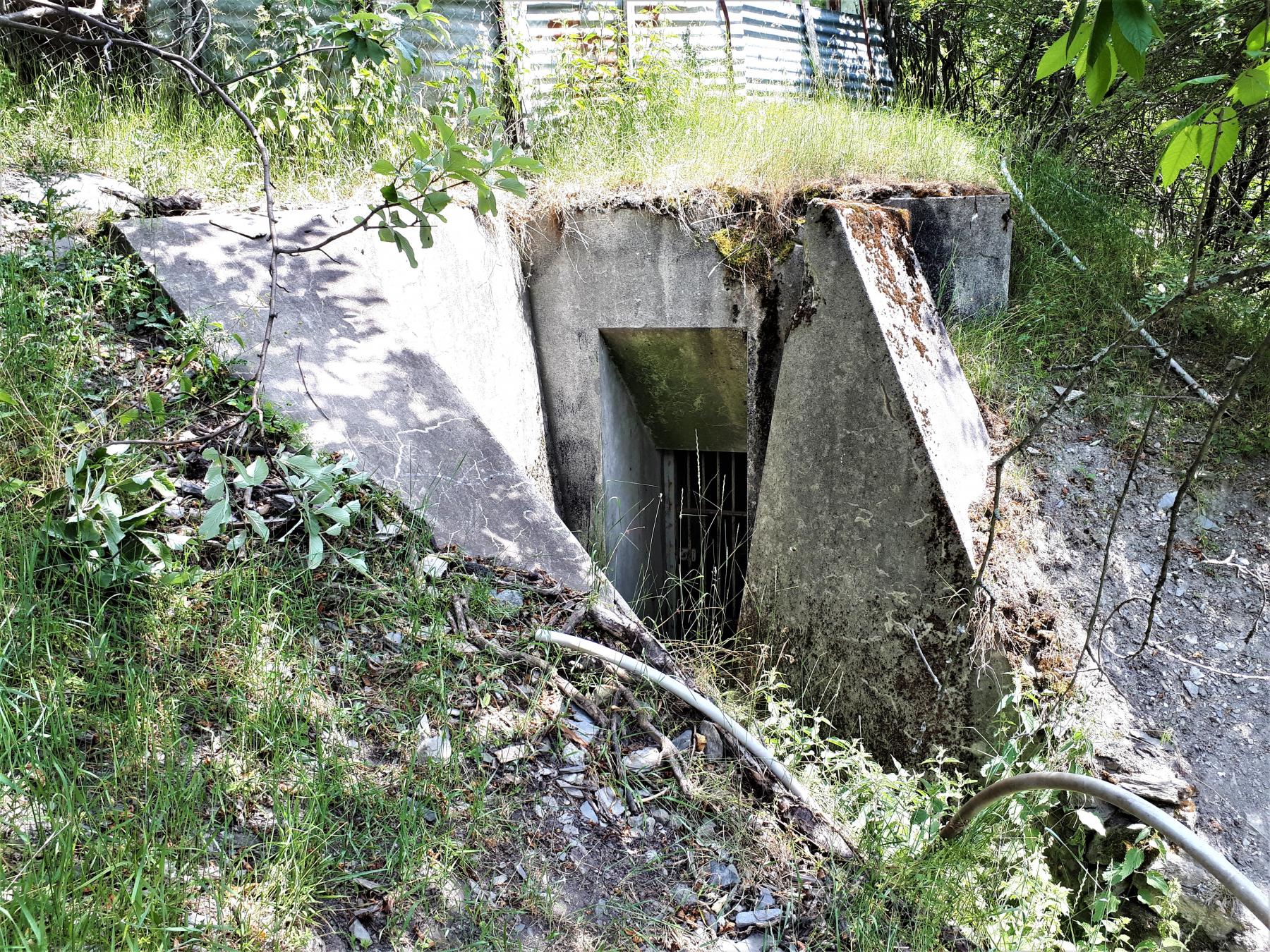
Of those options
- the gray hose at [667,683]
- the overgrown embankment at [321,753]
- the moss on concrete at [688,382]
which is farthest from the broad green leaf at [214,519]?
the moss on concrete at [688,382]

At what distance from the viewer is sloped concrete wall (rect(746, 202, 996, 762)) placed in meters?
3.56

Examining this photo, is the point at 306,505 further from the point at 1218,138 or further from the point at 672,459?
the point at 672,459

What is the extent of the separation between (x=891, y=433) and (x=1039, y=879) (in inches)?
70.2

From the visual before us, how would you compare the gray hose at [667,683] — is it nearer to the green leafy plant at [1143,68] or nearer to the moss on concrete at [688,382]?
the green leafy plant at [1143,68]

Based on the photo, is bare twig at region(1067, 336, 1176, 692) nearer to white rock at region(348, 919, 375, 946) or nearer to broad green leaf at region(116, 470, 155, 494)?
white rock at region(348, 919, 375, 946)

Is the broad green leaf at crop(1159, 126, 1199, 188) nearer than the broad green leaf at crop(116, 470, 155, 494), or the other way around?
the broad green leaf at crop(1159, 126, 1199, 188)

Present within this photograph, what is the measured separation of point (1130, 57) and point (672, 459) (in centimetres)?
509

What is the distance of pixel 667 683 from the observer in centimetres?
263

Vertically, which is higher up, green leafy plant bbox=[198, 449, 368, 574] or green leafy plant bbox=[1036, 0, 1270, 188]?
green leafy plant bbox=[1036, 0, 1270, 188]

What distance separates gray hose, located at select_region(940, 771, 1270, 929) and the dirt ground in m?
1.17

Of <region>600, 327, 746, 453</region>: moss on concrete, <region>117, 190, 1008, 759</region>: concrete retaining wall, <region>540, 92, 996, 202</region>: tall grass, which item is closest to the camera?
<region>117, 190, 1008, 759</region>: concrete retaining wall

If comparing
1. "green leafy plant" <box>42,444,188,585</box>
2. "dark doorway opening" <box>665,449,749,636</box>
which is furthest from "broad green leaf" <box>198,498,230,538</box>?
"dark doorway opening" <box>665,449,749,636</box>

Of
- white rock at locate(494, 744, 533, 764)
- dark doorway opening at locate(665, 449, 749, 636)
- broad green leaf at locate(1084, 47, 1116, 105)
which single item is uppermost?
broad green leaf at locate(1084, 47, 1116, 105)

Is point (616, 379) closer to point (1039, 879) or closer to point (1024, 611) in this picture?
point (1024, 611)
